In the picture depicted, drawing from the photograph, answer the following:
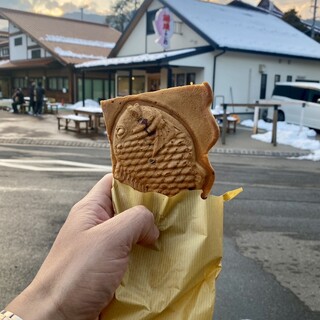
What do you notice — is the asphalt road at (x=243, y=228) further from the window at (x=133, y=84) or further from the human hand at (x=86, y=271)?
the window at (x=133, y=84)

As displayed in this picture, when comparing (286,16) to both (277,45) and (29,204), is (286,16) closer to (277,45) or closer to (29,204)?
(277,45)

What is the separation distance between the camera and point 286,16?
34.9m

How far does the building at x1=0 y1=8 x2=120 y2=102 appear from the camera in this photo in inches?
1118

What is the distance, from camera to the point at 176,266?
1.34 meters

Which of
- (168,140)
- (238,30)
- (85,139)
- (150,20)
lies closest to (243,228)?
(168,140)

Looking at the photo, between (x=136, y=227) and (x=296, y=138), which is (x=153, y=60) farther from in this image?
(x=136, y=227)

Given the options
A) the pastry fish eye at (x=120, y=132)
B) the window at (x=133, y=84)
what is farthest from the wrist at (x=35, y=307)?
the window at (x=133, y=84)

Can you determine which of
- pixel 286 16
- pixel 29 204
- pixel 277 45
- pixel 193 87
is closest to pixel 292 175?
pixel 29 204

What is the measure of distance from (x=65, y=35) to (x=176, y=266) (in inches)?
1308

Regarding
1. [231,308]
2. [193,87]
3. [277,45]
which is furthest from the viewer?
[277,45]

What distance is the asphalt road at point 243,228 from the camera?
10.6 feet

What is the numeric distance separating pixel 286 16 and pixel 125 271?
3832 centimetres

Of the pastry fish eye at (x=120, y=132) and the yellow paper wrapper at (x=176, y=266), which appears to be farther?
the pastry fish eye at (x=120, y=132)

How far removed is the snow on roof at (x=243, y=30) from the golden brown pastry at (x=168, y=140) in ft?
57.9
